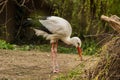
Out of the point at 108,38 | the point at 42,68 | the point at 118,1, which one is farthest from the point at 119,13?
the point at 108,38

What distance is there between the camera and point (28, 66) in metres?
9.12

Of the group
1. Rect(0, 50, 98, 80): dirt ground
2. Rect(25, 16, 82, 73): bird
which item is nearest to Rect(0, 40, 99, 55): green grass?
Rect(0, 50, 98, 80): dirt ground

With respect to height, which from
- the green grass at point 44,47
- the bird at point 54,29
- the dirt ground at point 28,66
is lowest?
the green grass at point 44,47

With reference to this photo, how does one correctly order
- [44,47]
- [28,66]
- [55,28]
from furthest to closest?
1. [44,47]
2. [28,66]
3. [55,28]

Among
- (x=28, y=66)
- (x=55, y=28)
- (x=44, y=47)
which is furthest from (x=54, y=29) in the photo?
A: (x=44, y=47)

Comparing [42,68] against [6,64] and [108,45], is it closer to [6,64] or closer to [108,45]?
[6,64]

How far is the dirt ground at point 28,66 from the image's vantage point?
7.82m

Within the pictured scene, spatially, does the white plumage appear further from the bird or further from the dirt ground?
the dirt ground

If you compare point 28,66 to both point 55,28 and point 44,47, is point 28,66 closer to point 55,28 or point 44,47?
point 55,28

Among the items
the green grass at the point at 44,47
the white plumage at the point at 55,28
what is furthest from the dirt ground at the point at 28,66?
the green grass at the point at 44,47

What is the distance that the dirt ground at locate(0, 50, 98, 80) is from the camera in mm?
7820

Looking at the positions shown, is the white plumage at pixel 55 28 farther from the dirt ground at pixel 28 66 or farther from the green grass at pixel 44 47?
the green grass at pixel 44 47

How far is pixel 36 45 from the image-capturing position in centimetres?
1458

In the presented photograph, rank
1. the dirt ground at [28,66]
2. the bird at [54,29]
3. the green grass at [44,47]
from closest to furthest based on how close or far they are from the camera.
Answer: the dirt ground at [28,66]
the bird at [54,29]
the green grass at [44,47]
